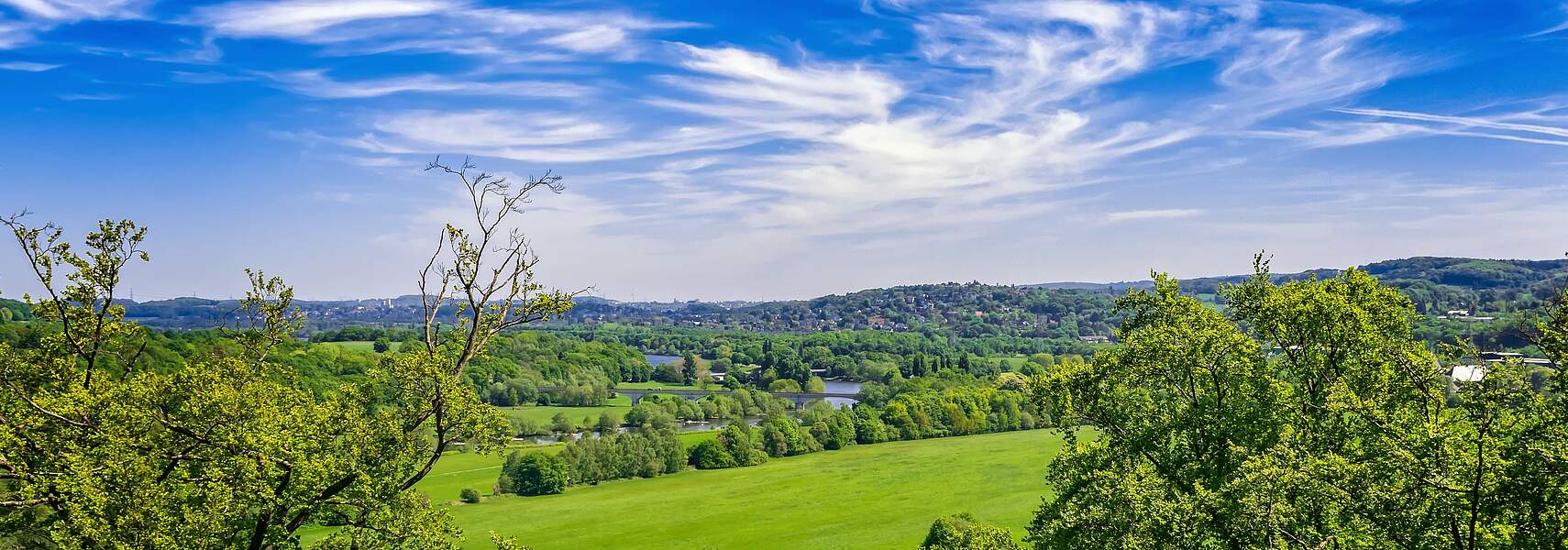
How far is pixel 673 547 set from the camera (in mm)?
58094

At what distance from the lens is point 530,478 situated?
2977 inches

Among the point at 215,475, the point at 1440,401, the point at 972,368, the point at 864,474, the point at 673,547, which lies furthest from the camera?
the point at 972,368

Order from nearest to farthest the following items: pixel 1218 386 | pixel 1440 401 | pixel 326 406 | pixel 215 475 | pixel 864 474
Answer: pixel 215 475 → pixel 1440 401 → pixel 326 406 → pixel 1218 386 → pixel 864 474

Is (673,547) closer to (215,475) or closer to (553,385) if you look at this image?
(215,475)

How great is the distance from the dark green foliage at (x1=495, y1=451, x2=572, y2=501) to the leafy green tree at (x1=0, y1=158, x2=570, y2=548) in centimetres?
6083

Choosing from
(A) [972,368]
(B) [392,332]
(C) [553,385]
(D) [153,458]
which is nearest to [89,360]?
(D) [153,458]

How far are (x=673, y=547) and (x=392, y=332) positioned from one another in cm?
15942

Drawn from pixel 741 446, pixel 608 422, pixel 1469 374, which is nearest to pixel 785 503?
pixel 741 446

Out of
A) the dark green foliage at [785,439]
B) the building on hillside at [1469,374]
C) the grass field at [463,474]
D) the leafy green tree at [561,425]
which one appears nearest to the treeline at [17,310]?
the grass field at [463,474]

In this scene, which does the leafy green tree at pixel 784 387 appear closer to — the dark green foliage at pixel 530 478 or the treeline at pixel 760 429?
the treeline at pixel 760 429

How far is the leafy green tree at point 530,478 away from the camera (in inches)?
2975

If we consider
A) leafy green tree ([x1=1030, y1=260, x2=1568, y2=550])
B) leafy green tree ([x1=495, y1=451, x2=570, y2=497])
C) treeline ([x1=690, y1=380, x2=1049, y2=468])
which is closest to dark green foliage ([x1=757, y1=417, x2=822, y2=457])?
treeline ([x1=690, y1=380, x2=1049, y2=468])

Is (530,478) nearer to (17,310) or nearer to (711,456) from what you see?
(711,456)

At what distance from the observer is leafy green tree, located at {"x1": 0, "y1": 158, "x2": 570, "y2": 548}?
13.6 meters
